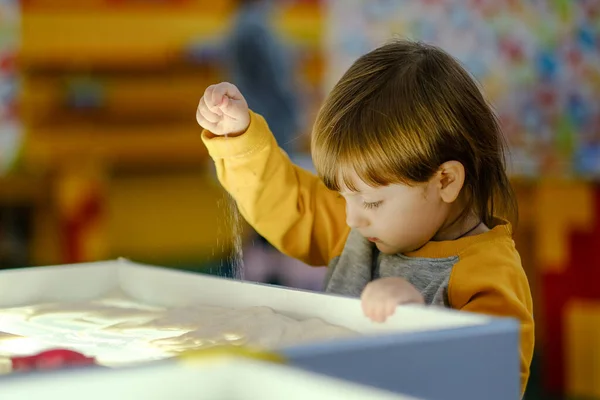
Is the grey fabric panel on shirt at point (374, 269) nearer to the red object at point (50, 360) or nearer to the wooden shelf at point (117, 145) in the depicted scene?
the red object at point (50, 360)

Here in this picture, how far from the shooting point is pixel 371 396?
18.0 inches

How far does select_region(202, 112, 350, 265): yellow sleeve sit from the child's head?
102 mm

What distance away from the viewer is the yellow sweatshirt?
96 cm

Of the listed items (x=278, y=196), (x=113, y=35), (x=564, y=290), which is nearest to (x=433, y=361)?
(x=278, y=196)

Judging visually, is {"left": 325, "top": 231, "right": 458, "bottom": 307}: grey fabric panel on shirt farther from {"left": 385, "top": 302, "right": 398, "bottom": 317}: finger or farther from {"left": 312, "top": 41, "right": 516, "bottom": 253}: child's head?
{"left": 385, "top": 302, "right": 398, "bottom": 317}: finger

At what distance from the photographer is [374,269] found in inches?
46.3

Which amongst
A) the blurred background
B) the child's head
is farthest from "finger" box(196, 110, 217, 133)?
the blurred background

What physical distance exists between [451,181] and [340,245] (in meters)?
0.24

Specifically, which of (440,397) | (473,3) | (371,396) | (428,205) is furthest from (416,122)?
(473,3)

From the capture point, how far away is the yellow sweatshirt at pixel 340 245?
956mm

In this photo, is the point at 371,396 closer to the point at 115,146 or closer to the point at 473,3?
the point at 473,3

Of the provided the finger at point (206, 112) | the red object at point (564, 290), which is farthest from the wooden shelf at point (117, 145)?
the finger at point (206, 112)

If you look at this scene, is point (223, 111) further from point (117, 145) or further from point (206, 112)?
point (117, 145)

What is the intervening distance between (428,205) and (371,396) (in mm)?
642
